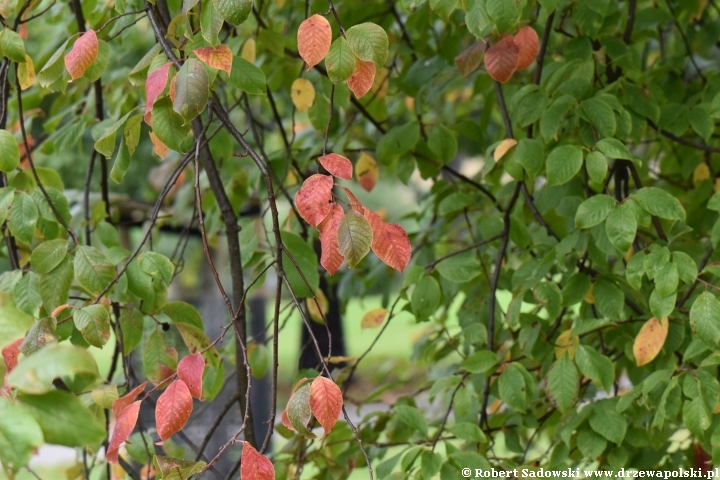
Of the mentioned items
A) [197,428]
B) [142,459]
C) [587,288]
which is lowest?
[197,428]

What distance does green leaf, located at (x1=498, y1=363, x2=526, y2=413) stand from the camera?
4.75ft

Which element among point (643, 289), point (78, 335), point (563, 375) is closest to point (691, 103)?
point (643, 289)

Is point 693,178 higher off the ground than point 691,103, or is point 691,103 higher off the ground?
point 691,103

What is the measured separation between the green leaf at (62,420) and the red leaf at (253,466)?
13.6 inches

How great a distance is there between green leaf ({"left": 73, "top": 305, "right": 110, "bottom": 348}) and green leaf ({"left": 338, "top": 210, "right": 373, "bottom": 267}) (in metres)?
0.42

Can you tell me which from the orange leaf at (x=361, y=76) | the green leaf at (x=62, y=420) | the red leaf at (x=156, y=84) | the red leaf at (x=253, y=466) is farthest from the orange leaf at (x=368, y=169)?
the green leaf at (x=62, y=420)

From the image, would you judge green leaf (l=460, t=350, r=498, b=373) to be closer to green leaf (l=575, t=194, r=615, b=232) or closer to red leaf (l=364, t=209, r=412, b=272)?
green leaf (l=575, t=194, r=615, b=232)

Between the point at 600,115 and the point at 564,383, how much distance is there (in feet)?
1.70

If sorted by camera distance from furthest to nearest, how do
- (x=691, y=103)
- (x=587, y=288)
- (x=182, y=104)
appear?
(x=691, y=103)
(x=587, y=288)
(x=182, y=104)

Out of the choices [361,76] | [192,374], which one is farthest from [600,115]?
[192,374]

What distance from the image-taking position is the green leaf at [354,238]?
3.12 ft

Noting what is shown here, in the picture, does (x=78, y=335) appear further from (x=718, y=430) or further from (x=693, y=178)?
(x=693, y=178)

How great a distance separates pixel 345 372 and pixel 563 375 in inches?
26.3

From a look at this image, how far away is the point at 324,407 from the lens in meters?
1.00
